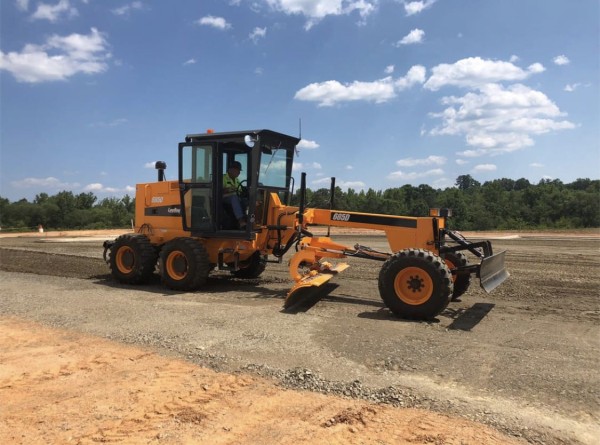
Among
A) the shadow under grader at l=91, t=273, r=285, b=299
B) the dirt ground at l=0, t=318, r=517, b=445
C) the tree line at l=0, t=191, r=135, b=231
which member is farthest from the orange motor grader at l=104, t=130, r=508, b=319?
the tree line at l=0, t=191, r=135, b=231

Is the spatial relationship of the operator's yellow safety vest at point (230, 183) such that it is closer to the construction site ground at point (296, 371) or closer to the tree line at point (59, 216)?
the construction site ground at point (296, 371)

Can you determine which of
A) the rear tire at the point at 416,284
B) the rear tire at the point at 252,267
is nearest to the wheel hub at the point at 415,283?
the rear tire at the point at 416,284

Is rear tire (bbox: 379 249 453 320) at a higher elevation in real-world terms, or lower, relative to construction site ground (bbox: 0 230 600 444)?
higher

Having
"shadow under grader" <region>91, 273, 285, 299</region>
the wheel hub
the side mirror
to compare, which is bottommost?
"shadow under grader" <region>91, 273, 285, 299</region>

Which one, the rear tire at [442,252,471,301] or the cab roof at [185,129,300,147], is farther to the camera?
the cab roof at [185,129,300,147]

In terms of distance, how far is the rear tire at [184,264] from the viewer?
368 inches

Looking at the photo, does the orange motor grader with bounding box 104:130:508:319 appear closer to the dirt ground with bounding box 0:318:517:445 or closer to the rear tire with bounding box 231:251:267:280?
the rear tire with bounding box 231:251:267:280

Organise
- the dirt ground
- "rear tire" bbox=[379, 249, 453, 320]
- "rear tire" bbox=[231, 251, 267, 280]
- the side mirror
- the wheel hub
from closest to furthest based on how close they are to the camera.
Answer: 1. the dirt ground
2. "rear tire" bbox=[379, 249, 453, 320]
3. the wheel hub
4. the side mirror
5. "rear tire" bbox=[231, 251, 267, 280]

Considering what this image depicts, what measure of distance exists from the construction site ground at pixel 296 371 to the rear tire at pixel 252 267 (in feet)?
6.49

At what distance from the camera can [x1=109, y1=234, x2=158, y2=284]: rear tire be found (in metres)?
10.2

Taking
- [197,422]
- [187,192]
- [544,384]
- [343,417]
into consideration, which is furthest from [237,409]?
[187,192]

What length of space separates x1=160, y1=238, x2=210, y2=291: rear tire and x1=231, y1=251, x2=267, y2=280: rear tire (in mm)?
1250

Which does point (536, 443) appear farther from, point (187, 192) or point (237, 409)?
point (187, 192)

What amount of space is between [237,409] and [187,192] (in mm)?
6538
